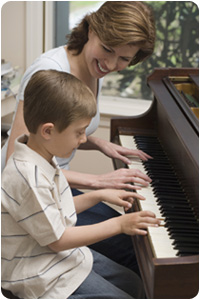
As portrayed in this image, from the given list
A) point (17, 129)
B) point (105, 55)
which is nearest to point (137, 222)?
point (17, 129)

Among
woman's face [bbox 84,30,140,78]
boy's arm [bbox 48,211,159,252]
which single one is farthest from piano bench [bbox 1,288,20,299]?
woman's face [bbox 84,30,140,78]

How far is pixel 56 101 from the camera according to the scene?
4.67 ft

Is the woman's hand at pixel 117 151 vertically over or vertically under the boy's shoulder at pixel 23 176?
under

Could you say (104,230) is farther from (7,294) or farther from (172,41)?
(172,41)

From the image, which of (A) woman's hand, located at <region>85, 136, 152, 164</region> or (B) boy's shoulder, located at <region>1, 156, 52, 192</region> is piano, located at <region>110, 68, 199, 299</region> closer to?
(A) woman's hand, located at <region>85, 136, 152, 164</region>

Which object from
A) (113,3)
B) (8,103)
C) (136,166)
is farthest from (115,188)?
(8,103)

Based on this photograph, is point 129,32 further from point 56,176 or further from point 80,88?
point 56,176

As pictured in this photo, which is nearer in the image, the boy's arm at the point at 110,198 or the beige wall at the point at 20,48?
the boy's arm at the point at 110,198

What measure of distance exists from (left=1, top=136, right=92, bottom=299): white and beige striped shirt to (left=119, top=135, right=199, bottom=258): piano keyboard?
28 centimetres

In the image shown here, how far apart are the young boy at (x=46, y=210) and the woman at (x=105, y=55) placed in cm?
33

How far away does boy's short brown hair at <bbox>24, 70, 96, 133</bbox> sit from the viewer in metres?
1.43

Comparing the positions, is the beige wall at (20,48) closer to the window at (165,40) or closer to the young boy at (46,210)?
the window at (165,40)

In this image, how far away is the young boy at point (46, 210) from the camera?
1389mm

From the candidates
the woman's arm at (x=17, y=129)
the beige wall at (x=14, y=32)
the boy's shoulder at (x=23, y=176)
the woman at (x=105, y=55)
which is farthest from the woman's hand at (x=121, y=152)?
the beige wall at (x=14, y=32)
